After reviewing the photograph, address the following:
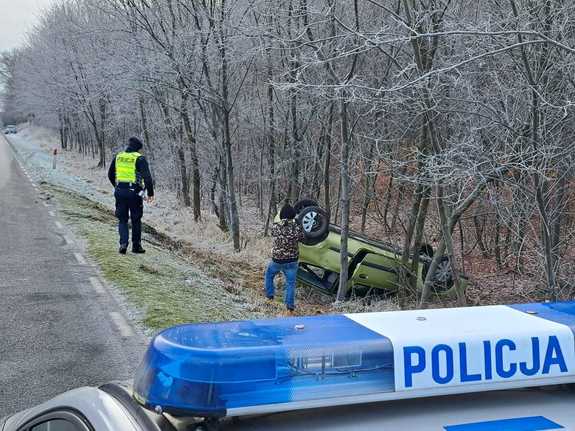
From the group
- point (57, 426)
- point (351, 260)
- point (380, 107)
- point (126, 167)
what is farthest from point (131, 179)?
point (57, 426)

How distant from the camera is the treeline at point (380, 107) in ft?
26.2

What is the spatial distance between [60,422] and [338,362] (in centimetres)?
98

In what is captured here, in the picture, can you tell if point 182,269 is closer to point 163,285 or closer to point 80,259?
point 80,259

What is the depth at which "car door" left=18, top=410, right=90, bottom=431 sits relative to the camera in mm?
1975

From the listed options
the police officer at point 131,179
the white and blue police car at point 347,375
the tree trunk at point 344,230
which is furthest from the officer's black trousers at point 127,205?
the white and blue police car at point 347,375

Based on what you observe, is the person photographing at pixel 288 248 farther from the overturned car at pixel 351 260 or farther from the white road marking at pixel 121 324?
the white road marking at pixel 121 324

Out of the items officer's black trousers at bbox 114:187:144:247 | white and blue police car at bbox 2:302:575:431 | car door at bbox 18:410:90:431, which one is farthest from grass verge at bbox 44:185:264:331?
white and blue police car at bbox 2:302:575:431

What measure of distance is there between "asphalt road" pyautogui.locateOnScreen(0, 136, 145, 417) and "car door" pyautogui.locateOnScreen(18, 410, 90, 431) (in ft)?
11.2

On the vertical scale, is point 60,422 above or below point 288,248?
above

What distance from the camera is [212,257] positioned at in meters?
15.3

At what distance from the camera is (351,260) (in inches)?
509

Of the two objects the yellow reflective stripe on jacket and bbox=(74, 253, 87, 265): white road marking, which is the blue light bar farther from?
bbox=(74, 253, 87, 265): white road marking

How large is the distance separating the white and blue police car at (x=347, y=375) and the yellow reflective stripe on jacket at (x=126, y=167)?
841 centimetres

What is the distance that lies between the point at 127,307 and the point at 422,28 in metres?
5.76
